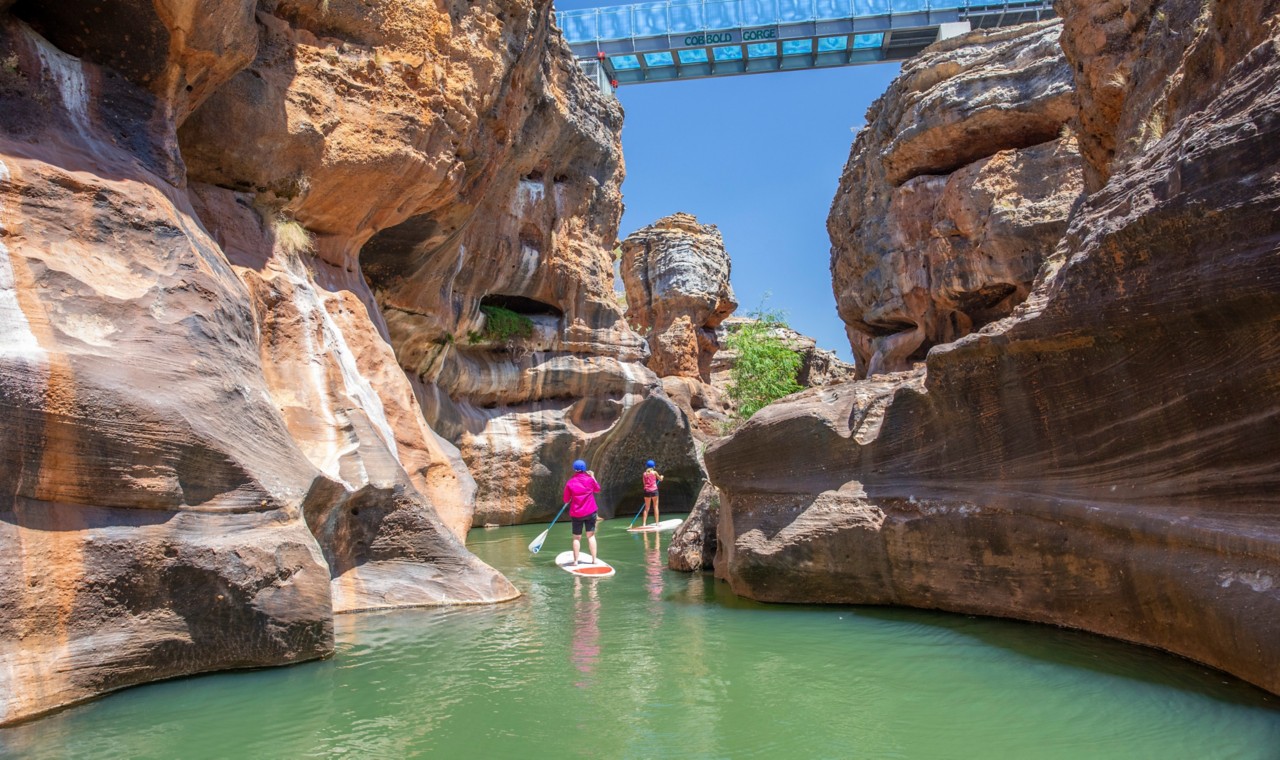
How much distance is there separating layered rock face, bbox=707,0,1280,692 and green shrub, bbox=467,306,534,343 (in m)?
10.6

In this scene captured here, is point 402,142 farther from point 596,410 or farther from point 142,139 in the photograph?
point 596,410

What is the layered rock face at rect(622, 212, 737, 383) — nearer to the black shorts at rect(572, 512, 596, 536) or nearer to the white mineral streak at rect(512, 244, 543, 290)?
the white mineral streak at rect(512, 244, 543, 290)

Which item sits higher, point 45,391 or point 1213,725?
point 45,391

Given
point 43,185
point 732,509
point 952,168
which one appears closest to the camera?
point 43,185

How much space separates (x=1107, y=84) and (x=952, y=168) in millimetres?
10732

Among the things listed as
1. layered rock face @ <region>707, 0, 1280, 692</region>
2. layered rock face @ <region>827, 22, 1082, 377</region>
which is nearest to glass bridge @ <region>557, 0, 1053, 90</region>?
layered rock face @ <region>827, 22, 1082, 377</region>

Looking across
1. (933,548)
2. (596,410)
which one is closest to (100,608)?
(933,548)

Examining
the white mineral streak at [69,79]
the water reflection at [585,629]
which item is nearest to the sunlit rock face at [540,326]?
the white mineral streak at [69,79]

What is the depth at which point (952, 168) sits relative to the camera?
61.8 feet

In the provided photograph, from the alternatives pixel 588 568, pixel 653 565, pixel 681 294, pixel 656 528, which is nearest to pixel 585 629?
pixel 588 568

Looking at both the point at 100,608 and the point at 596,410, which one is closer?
the point at 100,608

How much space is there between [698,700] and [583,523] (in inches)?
219

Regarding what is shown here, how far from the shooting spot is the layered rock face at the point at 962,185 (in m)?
16.3

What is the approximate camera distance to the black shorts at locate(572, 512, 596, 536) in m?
9.95
